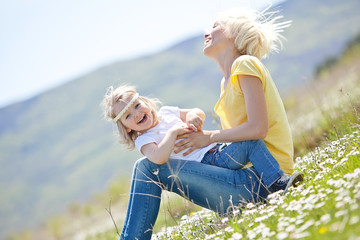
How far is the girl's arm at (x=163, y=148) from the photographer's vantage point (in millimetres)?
3281

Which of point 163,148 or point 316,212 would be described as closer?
point 316,212

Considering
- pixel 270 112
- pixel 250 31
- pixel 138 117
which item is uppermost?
pixel 250 31

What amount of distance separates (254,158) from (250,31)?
114cm

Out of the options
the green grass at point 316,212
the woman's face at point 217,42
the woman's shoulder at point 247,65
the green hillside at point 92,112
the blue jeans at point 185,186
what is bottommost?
the green grass at point 316,212

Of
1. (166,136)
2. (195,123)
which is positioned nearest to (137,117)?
(166,136)

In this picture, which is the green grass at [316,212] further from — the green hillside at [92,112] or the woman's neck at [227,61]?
the green hillside at [92,112]

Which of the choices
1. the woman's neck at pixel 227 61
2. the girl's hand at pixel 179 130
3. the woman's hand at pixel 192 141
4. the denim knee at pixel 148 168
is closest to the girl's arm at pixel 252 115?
the woman's hand at pixel 192 141

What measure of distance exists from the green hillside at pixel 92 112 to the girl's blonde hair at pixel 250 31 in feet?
228

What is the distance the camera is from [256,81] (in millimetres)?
3223

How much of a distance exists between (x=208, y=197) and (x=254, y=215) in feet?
2.38

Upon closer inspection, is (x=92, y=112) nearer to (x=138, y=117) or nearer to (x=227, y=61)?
(x=138, y=117)

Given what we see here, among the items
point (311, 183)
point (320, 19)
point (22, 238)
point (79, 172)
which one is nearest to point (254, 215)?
point (311, 183)

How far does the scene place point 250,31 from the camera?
3598 millimetres

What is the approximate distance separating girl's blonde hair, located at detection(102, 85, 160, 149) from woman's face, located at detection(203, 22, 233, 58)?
0.75 m
